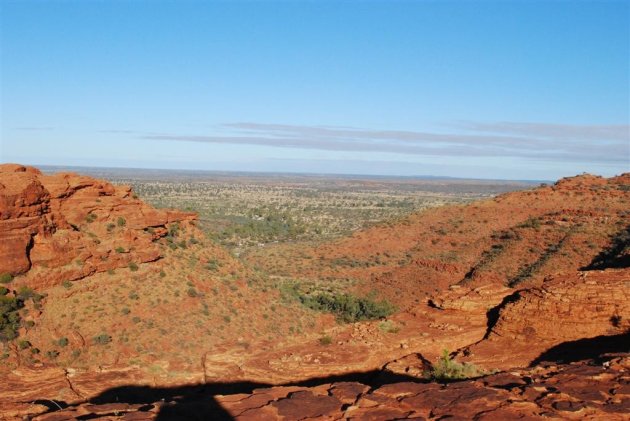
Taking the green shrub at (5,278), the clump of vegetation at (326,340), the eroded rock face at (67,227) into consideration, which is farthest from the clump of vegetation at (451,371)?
the green shrub at (5,278)

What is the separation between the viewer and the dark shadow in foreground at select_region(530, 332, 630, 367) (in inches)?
614

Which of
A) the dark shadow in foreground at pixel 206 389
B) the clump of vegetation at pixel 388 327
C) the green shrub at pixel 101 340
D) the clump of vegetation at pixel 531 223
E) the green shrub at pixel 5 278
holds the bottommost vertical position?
the green shrub at pixel 101 340

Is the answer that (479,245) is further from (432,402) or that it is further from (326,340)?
(432,402)

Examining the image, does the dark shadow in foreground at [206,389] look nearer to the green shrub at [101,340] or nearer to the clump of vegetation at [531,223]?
the green shrub at [101,340]

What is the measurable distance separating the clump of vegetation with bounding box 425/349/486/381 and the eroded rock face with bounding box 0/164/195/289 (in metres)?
16.9

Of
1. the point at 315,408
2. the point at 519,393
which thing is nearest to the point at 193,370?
the point at 315,408

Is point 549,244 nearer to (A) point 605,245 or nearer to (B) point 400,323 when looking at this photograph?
(A) point 605,245

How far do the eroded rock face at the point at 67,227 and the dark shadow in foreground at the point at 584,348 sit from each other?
61.7ft


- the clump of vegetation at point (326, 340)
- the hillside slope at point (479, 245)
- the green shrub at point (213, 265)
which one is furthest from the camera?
the hillside slope at point (479, 245)

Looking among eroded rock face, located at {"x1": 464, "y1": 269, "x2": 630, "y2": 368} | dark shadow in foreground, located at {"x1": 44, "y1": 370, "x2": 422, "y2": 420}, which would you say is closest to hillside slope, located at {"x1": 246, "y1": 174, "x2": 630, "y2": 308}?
eroded rock face, located at {"x1": 464, "y1": 269, "x2": 630, "y2": 368}

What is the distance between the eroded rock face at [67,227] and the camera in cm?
2238

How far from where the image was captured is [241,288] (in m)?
29.0

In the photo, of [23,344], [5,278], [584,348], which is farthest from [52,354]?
[584,348]

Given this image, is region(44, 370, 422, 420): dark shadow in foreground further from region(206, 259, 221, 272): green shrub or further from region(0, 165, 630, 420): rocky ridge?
region(206, 259, 221, 272): green shrub
